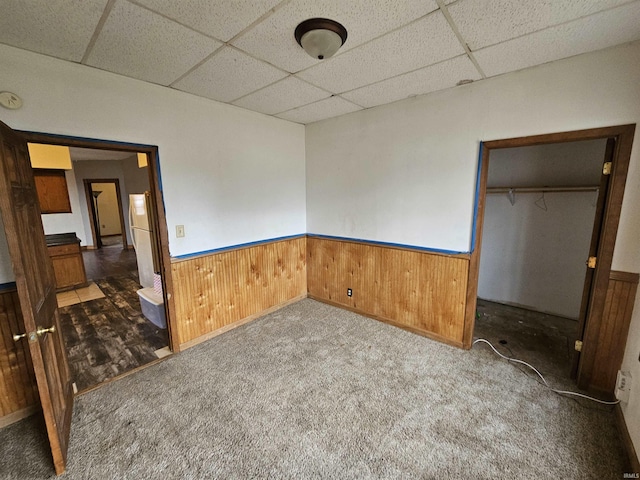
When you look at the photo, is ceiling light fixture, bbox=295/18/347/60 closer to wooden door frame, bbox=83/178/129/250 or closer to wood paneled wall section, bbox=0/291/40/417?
wood paneled wall section, bbox=0/291/40/417

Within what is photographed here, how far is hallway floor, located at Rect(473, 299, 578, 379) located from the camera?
100 inches

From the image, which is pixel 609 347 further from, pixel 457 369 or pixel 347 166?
pixel 347 166

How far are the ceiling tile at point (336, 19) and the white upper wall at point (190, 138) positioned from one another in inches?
44.8

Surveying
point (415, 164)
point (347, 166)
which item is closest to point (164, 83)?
point (347, 166)

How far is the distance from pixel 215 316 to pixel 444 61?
3176 mm

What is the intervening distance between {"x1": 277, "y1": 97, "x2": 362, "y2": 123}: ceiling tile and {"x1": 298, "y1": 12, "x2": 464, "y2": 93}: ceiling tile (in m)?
0.47

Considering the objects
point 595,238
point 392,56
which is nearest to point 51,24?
point 392,56

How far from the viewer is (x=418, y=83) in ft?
7.98

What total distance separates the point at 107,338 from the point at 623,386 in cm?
456

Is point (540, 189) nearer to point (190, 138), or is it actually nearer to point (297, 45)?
point (297, 45)

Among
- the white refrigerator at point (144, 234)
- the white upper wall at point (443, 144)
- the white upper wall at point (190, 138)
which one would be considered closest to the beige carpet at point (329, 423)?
the white upper wall at point (443, 144)

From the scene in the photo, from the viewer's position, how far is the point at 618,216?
1.95 metres

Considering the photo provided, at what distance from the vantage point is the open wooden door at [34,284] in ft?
4.56

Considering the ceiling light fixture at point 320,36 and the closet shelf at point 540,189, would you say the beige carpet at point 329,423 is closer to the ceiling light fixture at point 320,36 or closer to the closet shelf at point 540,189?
the closet shelf at point 540,189
